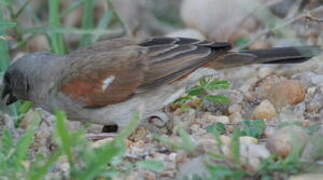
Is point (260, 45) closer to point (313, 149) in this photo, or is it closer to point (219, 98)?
point (219, 98)

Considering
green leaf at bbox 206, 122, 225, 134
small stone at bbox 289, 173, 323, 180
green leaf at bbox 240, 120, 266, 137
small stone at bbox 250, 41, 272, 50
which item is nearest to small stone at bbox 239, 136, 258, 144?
green leaf at bbox 240, 120, 266, 137

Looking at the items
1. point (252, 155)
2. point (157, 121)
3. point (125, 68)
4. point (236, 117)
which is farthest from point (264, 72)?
point (252, 155)

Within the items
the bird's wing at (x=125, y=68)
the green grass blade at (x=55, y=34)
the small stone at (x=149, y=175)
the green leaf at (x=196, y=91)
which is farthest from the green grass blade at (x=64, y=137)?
the green grass blade at (x=55, y=34)

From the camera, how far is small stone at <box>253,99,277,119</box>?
6.02 m

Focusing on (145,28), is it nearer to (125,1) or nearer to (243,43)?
(125,1)

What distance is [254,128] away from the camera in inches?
213

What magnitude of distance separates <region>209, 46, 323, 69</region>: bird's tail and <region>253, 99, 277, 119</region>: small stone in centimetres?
59

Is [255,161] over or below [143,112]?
below

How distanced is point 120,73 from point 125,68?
6 cm

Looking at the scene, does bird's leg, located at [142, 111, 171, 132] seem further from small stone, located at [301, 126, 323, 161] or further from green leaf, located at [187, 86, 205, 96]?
small stone, located at [301, 126, 323, 161]

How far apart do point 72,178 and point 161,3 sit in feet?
24.6

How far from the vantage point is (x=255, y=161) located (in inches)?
168

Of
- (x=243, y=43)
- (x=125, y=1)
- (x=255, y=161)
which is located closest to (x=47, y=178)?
(x=255, y=161)

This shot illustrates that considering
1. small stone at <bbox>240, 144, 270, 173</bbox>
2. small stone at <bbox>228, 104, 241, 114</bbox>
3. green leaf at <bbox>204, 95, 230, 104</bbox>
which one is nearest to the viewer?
small stone at <bbox>240, 144, 270, 173</bbox>
